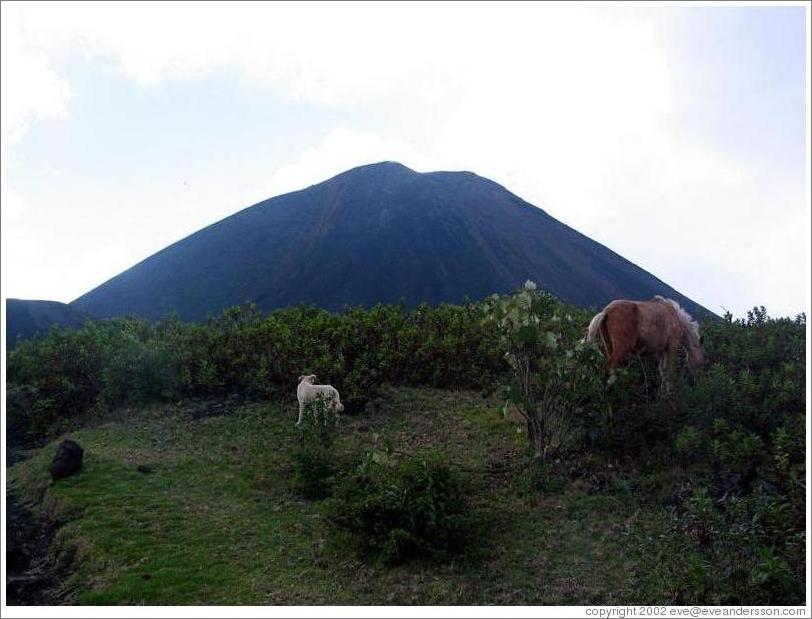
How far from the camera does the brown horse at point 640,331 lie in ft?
29.1

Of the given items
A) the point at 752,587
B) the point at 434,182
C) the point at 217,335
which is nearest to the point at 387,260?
the point at 434,182

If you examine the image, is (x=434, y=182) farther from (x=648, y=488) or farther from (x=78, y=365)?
(x=648, y=488)

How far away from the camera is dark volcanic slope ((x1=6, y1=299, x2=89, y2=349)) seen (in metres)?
32.2

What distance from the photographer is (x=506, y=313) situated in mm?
8133

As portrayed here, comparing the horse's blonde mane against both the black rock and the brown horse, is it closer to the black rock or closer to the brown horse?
the brown horse

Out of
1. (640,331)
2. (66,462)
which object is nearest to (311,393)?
(66,462)

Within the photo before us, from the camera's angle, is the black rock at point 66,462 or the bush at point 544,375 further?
the black rock at point 66,462

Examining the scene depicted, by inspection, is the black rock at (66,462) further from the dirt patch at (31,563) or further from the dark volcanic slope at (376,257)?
the dark volcanic slope at (376,257)

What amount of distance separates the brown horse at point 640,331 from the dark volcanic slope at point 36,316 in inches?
1112

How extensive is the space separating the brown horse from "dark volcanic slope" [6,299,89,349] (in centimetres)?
2825

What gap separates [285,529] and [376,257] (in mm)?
47773

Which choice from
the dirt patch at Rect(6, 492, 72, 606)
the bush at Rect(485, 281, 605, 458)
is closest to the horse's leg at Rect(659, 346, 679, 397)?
the bush at Rect(485, 281, 605, 458)

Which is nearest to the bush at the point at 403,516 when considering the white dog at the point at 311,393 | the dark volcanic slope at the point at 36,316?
the white dog at the point at 311,393

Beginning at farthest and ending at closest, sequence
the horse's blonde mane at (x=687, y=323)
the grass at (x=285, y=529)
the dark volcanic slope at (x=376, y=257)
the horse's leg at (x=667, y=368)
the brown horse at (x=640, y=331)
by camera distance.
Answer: the dark volcanic slope at (x=376, y=257), the horse's blonde mane at (x=687, y=323), the brown horse at (x=640, y=331), the horse's leg at (x=667, y=368), the grass at (x=285, y=529)
